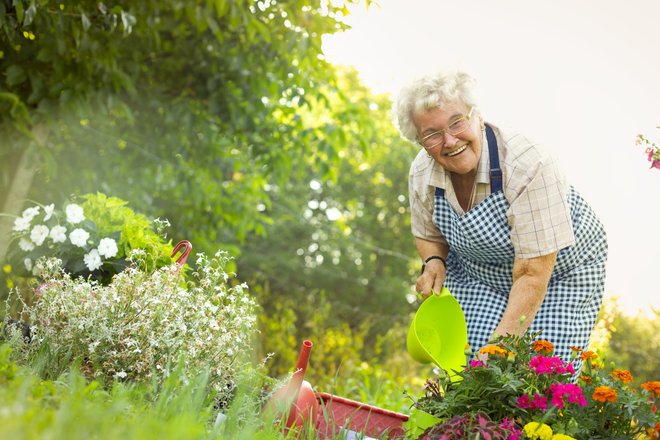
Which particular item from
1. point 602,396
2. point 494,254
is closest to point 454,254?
point 494,254

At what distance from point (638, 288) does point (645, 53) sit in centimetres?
212

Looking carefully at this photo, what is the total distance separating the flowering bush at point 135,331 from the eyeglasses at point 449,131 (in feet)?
2.52

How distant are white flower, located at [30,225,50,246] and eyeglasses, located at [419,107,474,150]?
150cm

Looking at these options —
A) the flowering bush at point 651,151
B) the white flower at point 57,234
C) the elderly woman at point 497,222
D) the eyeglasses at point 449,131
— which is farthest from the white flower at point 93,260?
the flowering bush at point 651,151

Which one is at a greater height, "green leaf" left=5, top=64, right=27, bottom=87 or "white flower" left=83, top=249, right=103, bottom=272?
"green leaf" left=5, top=64, right=27, bottom=87

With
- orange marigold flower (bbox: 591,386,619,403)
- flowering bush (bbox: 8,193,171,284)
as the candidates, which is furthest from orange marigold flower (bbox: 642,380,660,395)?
flowering bush (bbox: 8,193,171,284)

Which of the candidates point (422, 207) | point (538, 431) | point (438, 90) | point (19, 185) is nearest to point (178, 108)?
point (19, 185)

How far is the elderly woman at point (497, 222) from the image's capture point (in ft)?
7.47

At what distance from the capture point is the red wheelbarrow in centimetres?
217

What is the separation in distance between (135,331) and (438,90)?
1178 mm

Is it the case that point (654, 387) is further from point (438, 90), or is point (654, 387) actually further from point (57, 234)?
point (57, 234)

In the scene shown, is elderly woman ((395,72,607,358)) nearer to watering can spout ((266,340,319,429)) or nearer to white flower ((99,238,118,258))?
watering can spout ((266,340,319,429))

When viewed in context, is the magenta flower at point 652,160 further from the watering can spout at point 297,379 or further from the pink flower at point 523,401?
the watering can spout at point 297,379

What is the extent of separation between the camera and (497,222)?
2418mm
